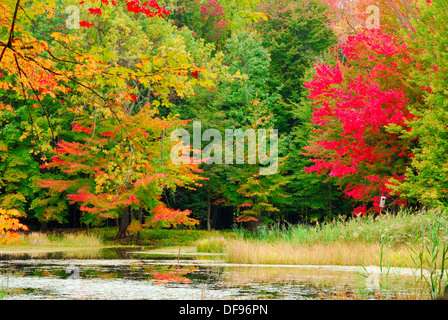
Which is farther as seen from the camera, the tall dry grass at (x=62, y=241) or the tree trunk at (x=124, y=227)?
the tree trunk at (x=124, y=227)

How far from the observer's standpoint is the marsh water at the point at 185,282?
6273 millimetres

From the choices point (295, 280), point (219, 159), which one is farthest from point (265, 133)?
point (295, 280)

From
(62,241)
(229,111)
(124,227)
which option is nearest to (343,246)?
(62,241)

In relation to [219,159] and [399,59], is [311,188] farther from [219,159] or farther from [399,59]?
[399,59]

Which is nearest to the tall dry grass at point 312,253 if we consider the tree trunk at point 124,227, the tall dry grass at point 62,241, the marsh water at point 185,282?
the marsh water at point 185,282

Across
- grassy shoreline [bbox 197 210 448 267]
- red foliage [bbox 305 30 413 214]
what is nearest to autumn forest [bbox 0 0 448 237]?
red foliage [bbox 305 30 413 214]

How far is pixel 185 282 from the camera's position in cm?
768

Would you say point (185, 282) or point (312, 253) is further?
point (312, 253)

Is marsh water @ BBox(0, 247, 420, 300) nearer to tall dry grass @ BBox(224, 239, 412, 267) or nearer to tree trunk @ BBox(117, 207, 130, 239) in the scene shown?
tall dry grass @ BBox(224, 239, 412, 267)

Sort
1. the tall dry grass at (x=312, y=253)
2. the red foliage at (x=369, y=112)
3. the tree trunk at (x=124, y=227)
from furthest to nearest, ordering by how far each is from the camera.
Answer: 1. the tree trunk at (x=124, y=227)
2. the red foliage at (x=369, y=112)
3. the tall dry grass at (x=312, y=253)

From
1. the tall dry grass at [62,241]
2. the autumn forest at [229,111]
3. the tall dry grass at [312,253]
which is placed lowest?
the tall dry grass at [62,241]

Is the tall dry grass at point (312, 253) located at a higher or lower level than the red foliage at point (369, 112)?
lower

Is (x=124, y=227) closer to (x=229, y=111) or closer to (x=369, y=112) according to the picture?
(x=229, y=111)

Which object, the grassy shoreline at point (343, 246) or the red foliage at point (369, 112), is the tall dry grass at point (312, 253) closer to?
the grassy shoreline at point (343, 246)
